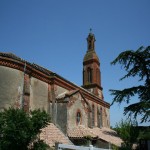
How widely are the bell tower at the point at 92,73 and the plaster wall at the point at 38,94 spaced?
15.5 m

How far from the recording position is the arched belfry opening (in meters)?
35.6

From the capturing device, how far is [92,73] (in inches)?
1405

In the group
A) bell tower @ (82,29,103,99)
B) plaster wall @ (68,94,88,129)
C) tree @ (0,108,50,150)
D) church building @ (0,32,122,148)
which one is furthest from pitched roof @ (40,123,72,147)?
bell tower @ (82,29,103,99)

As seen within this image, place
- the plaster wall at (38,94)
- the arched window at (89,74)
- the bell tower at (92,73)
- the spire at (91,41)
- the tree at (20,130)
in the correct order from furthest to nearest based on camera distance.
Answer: the spire at (91,41)
the arched window at (89,74)
the bell tower at (92,73)
the plaster wall at (38,94)
the tree at (20,130)

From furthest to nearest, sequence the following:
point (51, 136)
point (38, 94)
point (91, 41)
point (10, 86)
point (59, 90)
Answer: point (91, 41), point (59, 90), point (38, 94), point (10, 86), point (51, 136)

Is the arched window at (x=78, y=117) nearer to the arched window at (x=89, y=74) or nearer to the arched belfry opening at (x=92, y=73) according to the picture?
the arched belfry opening at (x=92, y=73)

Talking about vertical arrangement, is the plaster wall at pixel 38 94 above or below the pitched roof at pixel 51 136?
above

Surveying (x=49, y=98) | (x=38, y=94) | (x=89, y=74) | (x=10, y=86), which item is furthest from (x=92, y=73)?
(x=10, y=86)

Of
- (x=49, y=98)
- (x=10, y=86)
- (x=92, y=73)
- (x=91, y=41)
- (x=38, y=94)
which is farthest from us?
(x=91, y=41)

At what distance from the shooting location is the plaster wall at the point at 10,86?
1694cm

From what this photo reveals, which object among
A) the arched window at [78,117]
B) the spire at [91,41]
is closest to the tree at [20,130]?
the arched window at [78,117]

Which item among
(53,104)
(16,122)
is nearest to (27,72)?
(53,104)

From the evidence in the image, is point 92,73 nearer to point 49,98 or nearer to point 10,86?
point 49,98

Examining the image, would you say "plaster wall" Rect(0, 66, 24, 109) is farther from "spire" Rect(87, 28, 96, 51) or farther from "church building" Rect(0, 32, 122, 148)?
"spire" Rect(87, 28, 96, 51)
